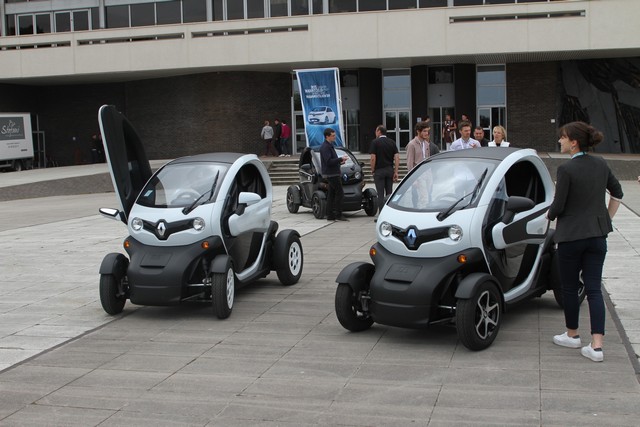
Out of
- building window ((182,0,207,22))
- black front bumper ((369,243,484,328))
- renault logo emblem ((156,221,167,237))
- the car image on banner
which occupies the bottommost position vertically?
black front bumper ((369,243,484,328))

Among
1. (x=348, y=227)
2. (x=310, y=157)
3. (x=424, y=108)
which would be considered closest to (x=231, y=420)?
(x=348, y=227)

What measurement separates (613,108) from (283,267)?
102 ft

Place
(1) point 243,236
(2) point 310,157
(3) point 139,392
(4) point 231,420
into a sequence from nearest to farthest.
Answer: (4) point 231,420 < (3) point 139,392 < (1) point 243,236 < (2) point 310,157

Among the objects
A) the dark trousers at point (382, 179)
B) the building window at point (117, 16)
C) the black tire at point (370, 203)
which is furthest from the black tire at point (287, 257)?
the building window at point (117, 16)

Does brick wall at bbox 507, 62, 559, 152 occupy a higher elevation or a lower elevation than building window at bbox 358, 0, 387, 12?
lower

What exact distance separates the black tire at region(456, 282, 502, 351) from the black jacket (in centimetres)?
78

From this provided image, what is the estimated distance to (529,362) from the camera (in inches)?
242

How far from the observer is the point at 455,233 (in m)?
6.70

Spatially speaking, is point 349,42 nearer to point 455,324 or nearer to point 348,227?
point 348,227

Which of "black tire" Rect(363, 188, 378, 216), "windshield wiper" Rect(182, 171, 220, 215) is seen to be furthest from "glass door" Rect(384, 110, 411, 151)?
"windshield wiper" Rect(182, 171, 220, 215)

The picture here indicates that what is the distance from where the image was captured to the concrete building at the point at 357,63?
3341cm

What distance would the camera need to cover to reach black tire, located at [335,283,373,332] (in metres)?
6.96

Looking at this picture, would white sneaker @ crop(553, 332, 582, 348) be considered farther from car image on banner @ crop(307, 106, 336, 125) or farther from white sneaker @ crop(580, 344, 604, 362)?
car image on banner @ crop(307, 106, 336, 125)

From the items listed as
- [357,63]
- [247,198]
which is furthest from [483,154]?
[357,63]
